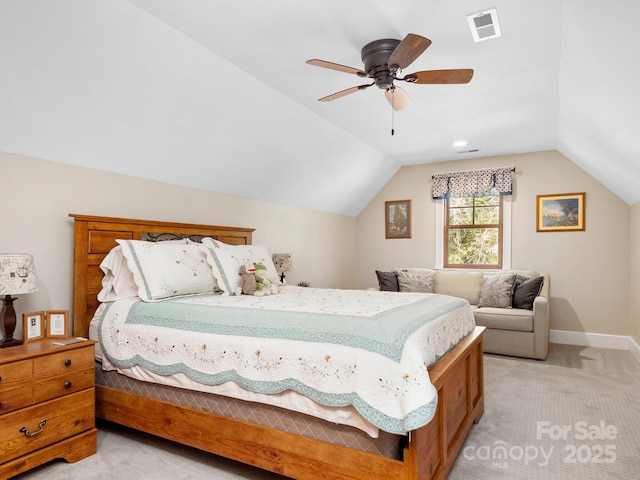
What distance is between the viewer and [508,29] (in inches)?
96.9

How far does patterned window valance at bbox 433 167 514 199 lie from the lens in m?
5.52

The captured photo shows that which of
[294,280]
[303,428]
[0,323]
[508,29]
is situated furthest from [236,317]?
[294,280]

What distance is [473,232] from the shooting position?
5848 millimetres

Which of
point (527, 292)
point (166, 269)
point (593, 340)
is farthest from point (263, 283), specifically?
point (593, 340)

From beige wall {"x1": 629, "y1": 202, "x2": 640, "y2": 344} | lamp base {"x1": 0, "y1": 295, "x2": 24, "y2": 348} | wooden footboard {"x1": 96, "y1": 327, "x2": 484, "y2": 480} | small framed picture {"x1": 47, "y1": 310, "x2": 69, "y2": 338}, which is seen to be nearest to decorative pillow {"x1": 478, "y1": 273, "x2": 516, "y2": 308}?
beige wall {"x1": 629, "y1": 202, "x2": 640, "y2": 344}

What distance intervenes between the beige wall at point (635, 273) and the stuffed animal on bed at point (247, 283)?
4.14m

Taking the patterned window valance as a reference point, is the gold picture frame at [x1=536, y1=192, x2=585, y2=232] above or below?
below

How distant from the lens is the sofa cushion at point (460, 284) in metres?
5.19

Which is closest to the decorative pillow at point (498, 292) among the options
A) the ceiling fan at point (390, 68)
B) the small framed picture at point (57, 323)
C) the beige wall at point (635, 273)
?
the beige wall at point (635, 273)

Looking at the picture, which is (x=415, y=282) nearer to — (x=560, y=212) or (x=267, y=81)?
(x=560, y=212)

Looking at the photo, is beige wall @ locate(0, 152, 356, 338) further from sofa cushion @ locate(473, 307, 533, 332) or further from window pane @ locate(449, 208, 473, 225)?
window pane @ locate(449, 208, 473, 225)

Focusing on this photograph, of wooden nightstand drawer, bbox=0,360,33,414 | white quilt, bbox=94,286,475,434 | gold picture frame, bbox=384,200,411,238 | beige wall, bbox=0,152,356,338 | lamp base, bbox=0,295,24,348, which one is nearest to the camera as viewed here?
white quilt, bbox=94,286,475,434

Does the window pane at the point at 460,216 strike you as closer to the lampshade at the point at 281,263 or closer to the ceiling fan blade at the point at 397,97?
the lampshade at the point at 281,263

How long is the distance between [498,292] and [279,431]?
370 centimetres
